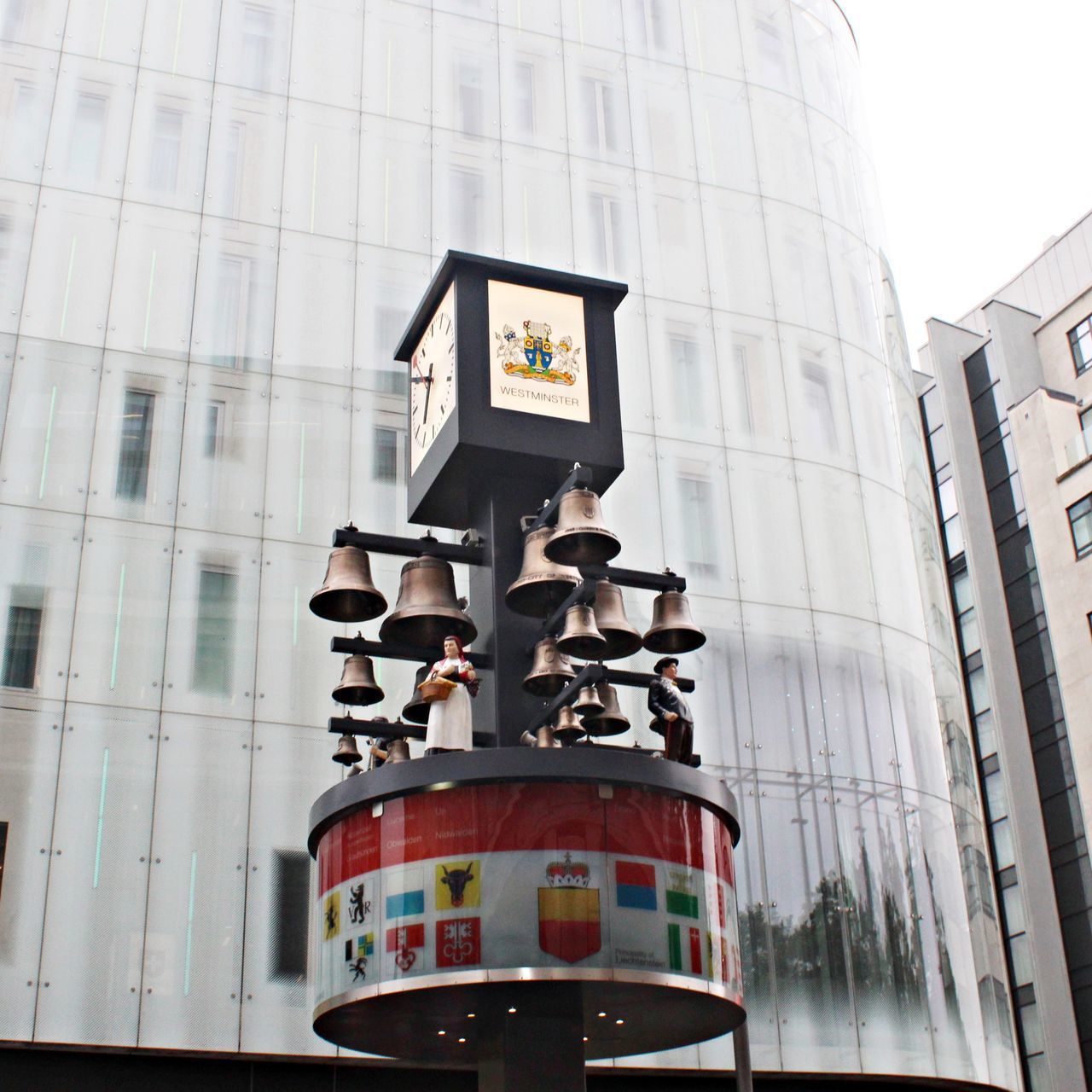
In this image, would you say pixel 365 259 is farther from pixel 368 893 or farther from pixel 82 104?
pixel 368 893

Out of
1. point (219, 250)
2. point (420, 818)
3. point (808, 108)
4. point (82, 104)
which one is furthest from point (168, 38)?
point (420, 818)

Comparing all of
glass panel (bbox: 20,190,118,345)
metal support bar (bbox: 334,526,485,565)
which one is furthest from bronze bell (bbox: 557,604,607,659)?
glass panel (bbox: 20,190,118,345)

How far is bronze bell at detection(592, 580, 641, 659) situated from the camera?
13.3 metres

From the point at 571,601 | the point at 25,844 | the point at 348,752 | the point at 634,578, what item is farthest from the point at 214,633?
the point at 571,601

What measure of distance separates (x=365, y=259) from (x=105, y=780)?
34.0 ft

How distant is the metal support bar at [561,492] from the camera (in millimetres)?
12430

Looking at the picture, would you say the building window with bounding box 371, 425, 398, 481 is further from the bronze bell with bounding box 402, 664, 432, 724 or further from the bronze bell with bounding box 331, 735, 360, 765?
the bronze bell with bounding box 402, 664, 432, 724

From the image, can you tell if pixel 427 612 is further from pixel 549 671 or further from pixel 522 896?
pixel 522 896

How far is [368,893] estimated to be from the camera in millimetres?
11391

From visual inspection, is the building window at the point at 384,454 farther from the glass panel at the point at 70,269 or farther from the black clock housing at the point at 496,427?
the black clock housing at the point at 496,427

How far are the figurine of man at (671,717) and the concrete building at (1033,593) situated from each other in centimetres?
3942

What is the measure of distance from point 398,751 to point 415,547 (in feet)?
6.13

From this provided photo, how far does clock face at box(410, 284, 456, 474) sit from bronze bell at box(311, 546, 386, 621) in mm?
1177

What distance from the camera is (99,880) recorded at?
19500mm
